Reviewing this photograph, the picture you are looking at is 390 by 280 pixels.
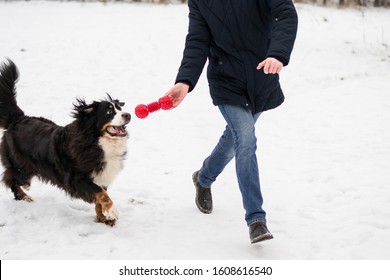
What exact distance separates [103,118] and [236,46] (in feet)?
4.29

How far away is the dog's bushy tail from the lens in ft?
13.1

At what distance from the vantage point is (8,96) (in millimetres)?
4020

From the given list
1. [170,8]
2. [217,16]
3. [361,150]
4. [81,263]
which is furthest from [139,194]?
[170,8]

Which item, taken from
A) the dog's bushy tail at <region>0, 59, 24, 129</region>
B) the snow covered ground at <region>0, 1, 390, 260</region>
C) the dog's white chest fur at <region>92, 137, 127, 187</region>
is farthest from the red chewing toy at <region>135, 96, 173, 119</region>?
the dog's bushy tail at <region>0, 59, 24, 129</region>

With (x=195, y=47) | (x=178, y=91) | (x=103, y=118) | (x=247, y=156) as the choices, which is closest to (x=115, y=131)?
(x=103, y=118)

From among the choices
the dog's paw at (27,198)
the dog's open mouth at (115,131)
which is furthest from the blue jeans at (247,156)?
the dog's paw at (27,198)

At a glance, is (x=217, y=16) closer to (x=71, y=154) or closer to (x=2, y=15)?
(x=71, y=154)

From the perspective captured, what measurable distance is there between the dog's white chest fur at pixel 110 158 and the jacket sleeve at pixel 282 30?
163cm

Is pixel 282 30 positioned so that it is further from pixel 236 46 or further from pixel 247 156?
pixel 247 156

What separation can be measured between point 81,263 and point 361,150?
394 centimetres

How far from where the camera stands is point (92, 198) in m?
3.55

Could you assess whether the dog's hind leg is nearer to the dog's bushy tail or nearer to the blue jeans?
the dog's bushy tail

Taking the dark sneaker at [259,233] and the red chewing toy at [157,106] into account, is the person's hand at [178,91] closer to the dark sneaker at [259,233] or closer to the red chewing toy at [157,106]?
the red chewing toy at [157,106]

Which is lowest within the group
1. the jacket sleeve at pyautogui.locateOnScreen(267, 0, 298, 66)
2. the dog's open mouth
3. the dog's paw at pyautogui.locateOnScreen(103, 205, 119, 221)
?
the dog's paw at pyautogui.locateOnScreen(103, 205, 119, 221)
